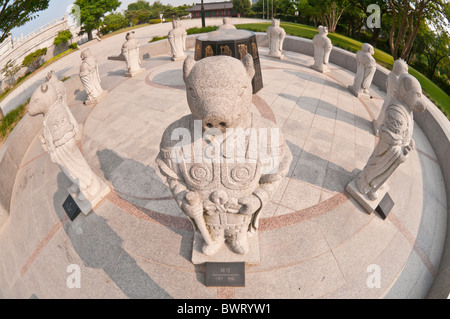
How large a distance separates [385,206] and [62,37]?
37552 mm

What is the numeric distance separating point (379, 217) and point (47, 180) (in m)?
9.77

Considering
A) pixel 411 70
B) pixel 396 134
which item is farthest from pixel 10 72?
pixel 411 70

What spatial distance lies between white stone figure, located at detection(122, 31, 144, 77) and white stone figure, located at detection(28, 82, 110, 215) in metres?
8.79

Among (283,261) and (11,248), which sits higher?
(283,261)

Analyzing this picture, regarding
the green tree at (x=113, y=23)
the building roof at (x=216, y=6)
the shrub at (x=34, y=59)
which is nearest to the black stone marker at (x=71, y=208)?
the shrub at (x=34, y=59)

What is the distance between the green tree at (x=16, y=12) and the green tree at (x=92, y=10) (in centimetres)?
2455

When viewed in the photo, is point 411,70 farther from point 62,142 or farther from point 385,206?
point 62,142

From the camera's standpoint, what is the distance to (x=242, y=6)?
2224 inches

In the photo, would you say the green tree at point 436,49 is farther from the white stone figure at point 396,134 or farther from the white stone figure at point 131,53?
the white stone figure at point 131,53

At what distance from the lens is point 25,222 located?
20.5 feet

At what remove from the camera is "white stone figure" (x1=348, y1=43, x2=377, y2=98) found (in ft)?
30.5

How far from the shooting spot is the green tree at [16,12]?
10312 mm
